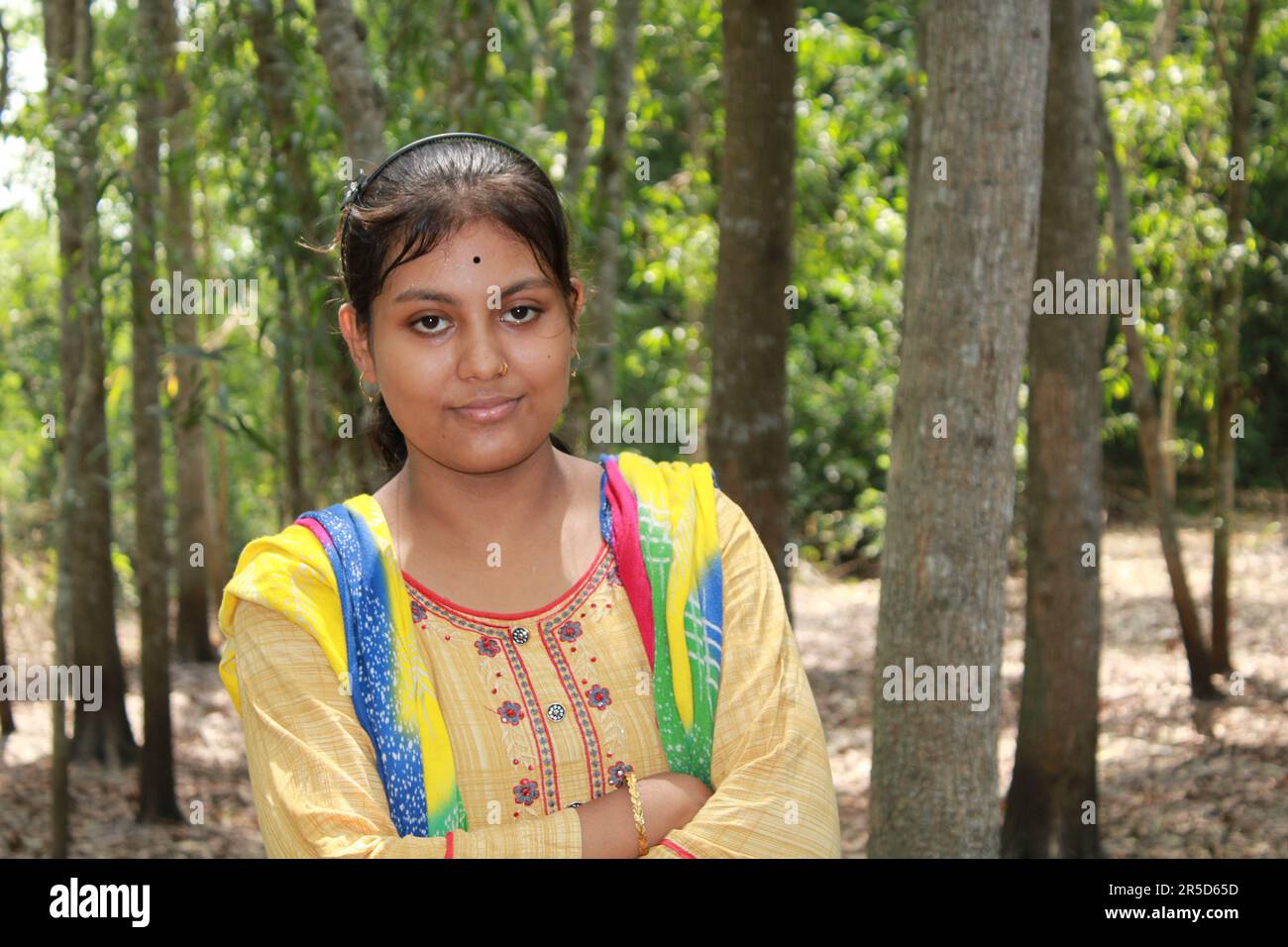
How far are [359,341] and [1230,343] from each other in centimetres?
780

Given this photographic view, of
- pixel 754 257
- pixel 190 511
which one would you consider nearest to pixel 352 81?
pixel 754 257

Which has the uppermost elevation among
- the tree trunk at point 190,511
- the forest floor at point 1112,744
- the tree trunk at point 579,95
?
the tree trunk at point 579,95

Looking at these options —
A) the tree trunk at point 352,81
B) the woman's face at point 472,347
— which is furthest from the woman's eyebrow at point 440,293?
the tree trunk at point 352,81

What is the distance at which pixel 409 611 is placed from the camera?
1767 millimetres

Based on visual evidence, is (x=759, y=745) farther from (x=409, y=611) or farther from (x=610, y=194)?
(x=610, y=194)

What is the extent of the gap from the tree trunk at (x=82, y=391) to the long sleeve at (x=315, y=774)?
486 centimetres

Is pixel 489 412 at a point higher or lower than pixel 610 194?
lower

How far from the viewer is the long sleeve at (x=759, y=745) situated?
5.68 feet

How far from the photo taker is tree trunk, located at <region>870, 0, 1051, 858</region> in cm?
304

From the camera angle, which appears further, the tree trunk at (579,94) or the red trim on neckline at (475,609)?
A: the tree trunk at (579,94)

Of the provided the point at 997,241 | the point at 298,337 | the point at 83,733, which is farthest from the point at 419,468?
the point at 83,733

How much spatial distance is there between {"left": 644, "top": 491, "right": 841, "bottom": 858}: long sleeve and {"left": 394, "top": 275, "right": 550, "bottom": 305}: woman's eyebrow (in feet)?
1.26

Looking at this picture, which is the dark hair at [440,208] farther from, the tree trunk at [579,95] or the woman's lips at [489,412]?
the tree trunk at [579,95]
